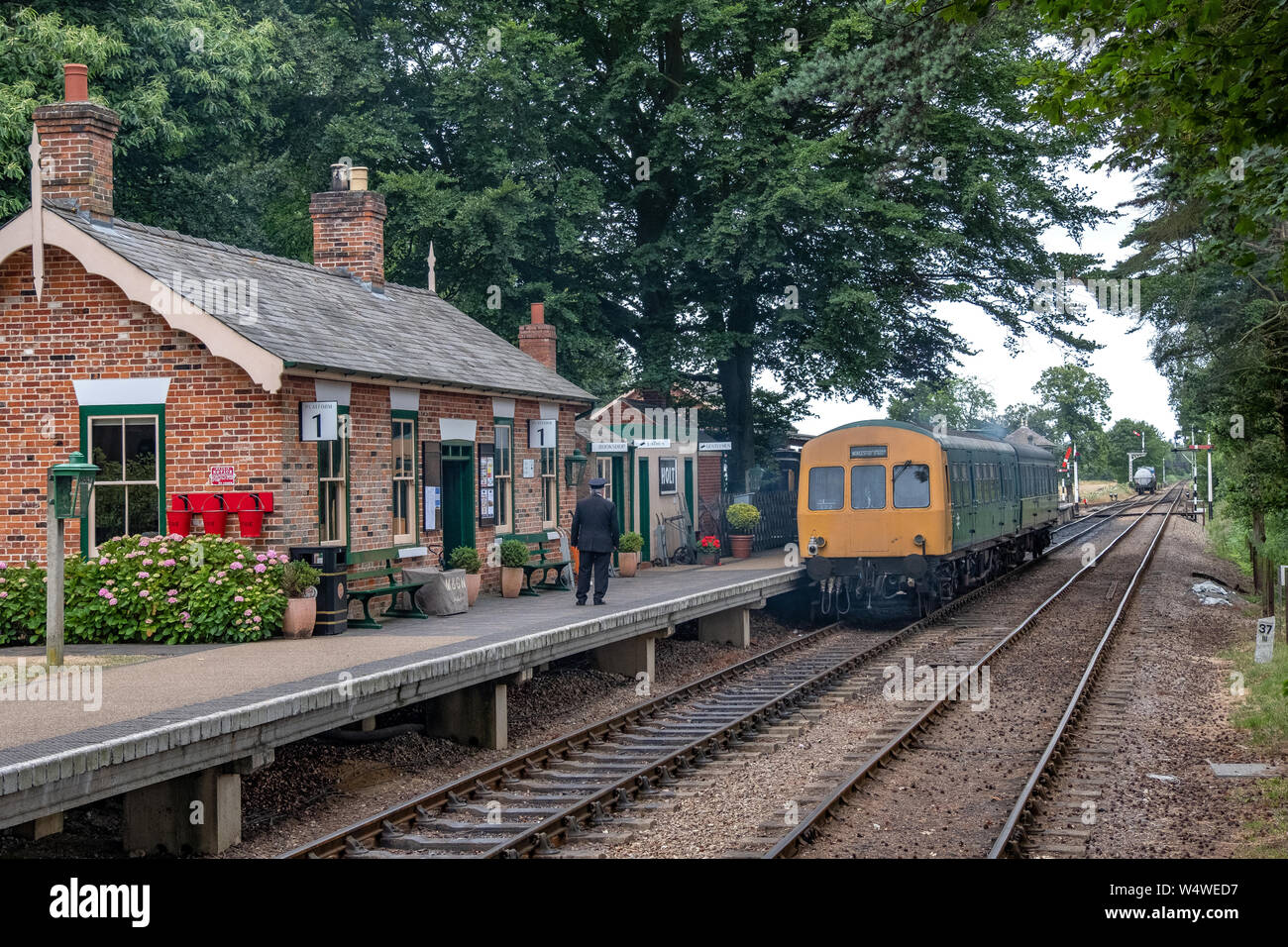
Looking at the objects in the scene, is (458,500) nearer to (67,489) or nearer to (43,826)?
(67,489)

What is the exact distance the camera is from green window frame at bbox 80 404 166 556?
1380 cm

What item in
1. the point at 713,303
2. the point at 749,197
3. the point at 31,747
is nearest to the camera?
the point at 31,747

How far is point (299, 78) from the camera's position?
1009 inches

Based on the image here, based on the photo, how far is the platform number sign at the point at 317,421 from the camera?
13.8 m

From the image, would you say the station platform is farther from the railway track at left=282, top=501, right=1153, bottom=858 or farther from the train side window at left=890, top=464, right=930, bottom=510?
the train side window at left=890, top=464, right=930, bottom=510

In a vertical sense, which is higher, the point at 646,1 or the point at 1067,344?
the point at 646,1

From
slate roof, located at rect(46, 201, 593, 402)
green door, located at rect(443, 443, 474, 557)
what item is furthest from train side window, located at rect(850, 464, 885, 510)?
green door, located at rect(443, 443, 474, 557)

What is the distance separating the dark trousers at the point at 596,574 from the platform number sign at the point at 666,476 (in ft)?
30.8

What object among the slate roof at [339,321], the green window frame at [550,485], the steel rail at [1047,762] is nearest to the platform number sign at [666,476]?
the slate roof at [339,321]

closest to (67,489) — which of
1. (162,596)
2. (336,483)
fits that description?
(162,596)

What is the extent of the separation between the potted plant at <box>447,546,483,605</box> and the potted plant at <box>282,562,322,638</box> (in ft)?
11.3
